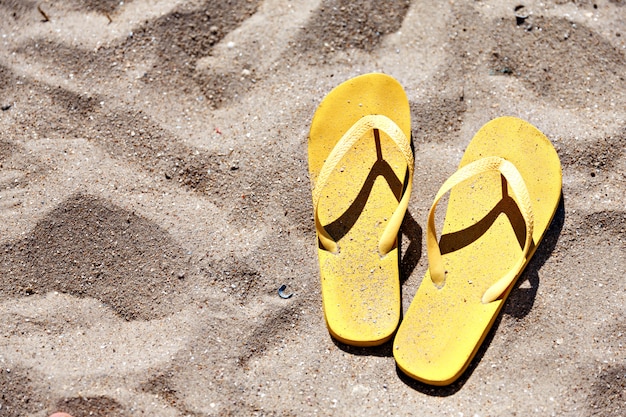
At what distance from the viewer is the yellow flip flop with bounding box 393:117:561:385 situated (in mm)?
1222

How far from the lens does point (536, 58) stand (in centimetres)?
144

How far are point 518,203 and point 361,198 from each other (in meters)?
0.34

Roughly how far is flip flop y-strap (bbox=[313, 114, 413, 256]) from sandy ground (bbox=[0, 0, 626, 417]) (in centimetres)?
6

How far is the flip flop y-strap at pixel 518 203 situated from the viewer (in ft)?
4.02

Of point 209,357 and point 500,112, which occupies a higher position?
point 500,112

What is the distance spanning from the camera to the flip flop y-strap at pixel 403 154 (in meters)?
1.28

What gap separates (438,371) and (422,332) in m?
0.08

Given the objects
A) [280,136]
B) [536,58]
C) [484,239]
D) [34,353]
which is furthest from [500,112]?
[34,353]

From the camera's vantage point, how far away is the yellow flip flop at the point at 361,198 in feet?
4.16

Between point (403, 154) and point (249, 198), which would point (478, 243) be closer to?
point (403, 154)

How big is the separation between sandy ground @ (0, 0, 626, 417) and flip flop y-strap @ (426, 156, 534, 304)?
0.20 feet

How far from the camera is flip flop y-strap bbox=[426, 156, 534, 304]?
1.23 meters

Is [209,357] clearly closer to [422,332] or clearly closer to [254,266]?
[254,266]

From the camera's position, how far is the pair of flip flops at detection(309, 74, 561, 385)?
4.06 feet
